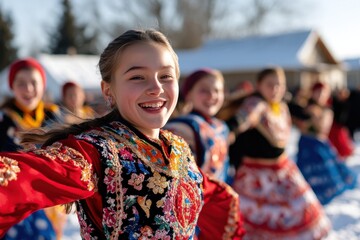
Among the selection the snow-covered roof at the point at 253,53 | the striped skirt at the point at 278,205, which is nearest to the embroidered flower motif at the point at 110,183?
the striped skirt at the point at 278,205

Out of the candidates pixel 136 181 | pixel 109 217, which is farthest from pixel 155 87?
pixel 109 217

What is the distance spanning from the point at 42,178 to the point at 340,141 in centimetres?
1022

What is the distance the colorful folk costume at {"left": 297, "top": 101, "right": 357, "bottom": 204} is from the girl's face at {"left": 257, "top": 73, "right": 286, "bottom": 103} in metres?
1.83

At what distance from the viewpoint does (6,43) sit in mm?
36875

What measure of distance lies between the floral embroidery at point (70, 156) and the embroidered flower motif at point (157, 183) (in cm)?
22

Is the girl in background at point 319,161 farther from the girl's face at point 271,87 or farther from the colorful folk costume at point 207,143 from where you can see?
the colorful folk costume at point 207,143

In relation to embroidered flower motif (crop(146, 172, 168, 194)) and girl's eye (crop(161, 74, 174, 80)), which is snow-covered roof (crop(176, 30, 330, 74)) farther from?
embroidered flower motif (crop(146, 172, 168, 194))

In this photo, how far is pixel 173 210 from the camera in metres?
1.62

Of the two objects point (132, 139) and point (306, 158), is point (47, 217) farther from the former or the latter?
point (306, 158)

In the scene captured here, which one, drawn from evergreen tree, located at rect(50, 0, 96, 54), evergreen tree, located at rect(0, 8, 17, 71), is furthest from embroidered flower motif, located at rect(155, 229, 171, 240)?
evergreen tree, located at rect(50, 0, 96, 54)

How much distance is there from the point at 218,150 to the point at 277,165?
45.6 inches

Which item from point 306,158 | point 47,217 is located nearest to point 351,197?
point 306,158

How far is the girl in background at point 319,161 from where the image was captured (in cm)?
620

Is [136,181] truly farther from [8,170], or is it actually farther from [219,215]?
[219,215]
